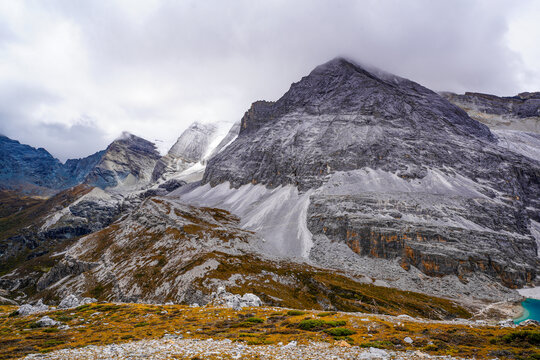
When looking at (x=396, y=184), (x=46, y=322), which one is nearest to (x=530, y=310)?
(x=396, y=184)

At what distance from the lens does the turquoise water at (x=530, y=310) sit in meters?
70.9

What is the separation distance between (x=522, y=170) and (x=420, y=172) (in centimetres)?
7305

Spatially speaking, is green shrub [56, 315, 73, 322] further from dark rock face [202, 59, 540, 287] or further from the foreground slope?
dark rock face [202, 59, 540, 287]

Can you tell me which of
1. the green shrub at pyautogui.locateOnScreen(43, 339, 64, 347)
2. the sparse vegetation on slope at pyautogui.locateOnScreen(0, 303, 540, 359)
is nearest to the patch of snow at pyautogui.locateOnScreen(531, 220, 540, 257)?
the sparse vegetation on slope at pyautogui.locateOnScreen(0, 303, 540, 359)

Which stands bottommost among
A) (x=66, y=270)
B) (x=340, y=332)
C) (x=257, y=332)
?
(x=66, y=270)

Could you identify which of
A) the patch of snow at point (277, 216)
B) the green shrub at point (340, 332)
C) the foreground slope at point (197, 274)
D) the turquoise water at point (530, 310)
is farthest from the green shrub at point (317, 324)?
the patch of snow at point (277, 216)

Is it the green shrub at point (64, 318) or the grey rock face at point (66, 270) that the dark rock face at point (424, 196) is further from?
the grey rock face at point (66, 270)

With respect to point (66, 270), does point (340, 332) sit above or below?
above

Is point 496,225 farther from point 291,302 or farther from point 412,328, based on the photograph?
point 412,328

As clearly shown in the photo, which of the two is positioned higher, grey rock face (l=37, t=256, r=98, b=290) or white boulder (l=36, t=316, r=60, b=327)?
white boulder (l=36, t=316, r=60, b=327)

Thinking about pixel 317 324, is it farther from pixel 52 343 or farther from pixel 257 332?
pixel 52 343

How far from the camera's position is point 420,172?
6147 inches

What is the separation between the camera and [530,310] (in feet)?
260

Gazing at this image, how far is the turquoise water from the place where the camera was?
70938 mm
